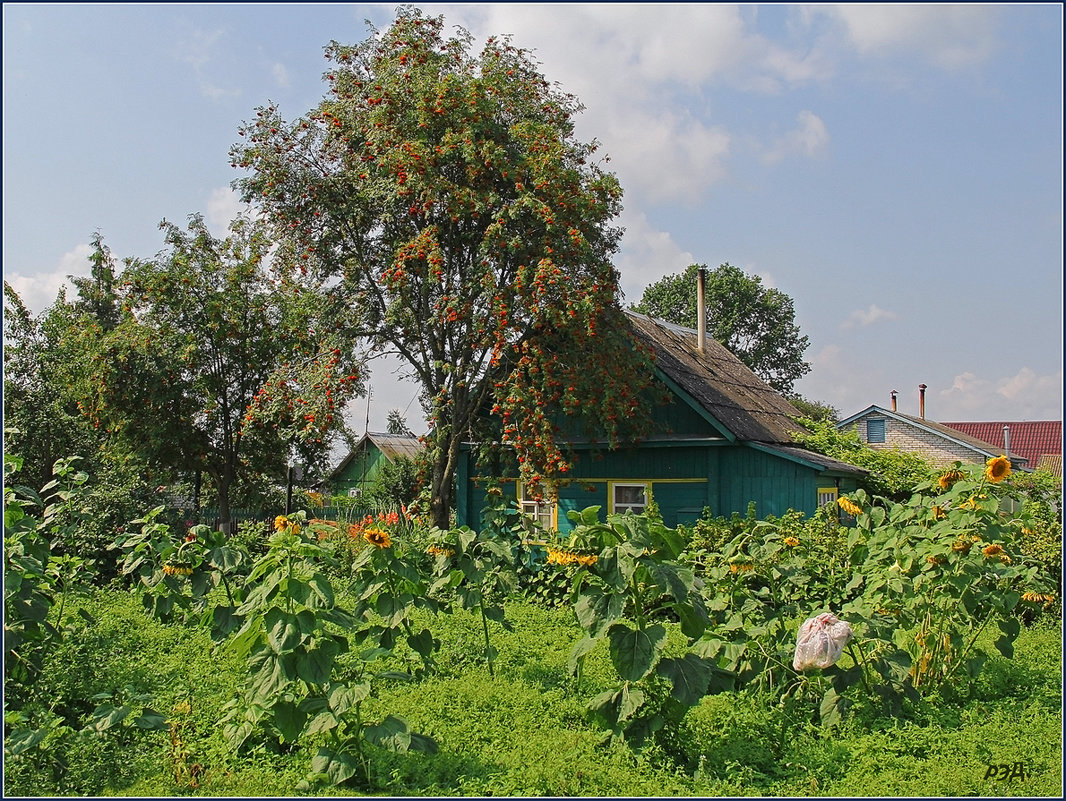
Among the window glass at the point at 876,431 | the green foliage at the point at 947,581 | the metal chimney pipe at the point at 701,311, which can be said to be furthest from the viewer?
the window glass at the point at 876,431

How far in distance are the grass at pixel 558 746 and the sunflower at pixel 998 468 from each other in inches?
56.6

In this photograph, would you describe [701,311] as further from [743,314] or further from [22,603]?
[743,314]

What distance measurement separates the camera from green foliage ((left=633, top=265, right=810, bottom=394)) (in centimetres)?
4081

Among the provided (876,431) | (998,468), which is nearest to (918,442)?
(876,431)

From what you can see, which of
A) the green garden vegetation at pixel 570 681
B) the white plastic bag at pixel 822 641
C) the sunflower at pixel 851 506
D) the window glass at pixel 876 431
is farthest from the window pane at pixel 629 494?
the window glass at pixel 876 431

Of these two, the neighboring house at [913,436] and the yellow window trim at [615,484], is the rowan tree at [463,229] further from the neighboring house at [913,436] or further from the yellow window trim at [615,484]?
the neighboring house at [913,436]

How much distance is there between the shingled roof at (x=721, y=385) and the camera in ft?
43.3

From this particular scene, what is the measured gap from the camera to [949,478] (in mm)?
5480

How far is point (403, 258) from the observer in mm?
11844

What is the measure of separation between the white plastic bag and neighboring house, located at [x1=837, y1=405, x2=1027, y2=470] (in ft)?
73.8

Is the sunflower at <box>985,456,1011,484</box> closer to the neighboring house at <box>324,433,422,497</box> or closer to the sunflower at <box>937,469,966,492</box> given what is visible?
the sunflower at <box>937,469,966,492</box>

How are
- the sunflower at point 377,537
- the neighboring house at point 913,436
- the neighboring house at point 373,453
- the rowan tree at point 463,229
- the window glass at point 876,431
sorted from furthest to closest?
the neighboring house at point 373,453 → the window glass at point 876,431 → the neighboring house at point 913,436 → the rowan tree at point 463,229 → the sunflower at point 377,537

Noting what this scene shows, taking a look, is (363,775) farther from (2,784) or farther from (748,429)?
(748,429)

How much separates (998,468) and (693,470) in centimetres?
826
